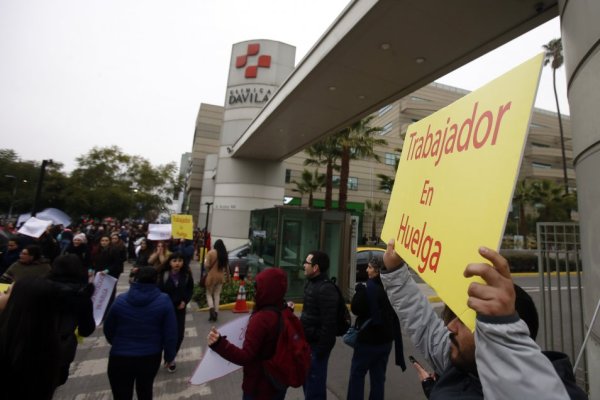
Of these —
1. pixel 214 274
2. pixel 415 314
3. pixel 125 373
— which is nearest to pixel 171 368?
pixel 125 373

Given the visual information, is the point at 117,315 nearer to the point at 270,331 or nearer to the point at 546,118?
the point at 270,331

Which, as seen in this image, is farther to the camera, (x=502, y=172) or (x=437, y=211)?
(x=437, y=211)

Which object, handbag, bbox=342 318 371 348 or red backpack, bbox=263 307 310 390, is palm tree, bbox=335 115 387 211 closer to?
handbag, bbox=342 318 371 348

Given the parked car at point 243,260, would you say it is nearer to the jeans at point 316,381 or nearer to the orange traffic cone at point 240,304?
the orange traffic cone at point 240,304

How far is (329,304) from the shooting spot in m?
3.43

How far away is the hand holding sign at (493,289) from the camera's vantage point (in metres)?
0.85

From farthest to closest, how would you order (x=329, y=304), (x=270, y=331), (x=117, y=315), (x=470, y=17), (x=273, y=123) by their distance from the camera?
(x=273, y=123) → (x=470, y=17) → (x=329, y=304) → (x=117, y=315) → (x=270, y=331)

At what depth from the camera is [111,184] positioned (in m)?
26.9

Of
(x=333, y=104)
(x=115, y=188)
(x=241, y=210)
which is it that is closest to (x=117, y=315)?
(x=333, y=104)

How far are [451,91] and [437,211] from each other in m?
60.2

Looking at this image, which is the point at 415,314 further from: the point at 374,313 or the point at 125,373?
the point at 125,373

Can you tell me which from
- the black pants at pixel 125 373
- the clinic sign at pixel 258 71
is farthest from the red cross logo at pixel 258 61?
the black pants at pixel 125 373

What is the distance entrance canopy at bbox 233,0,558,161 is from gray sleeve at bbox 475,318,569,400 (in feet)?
18.5

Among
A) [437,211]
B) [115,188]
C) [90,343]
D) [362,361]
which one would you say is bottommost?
[90,343]
